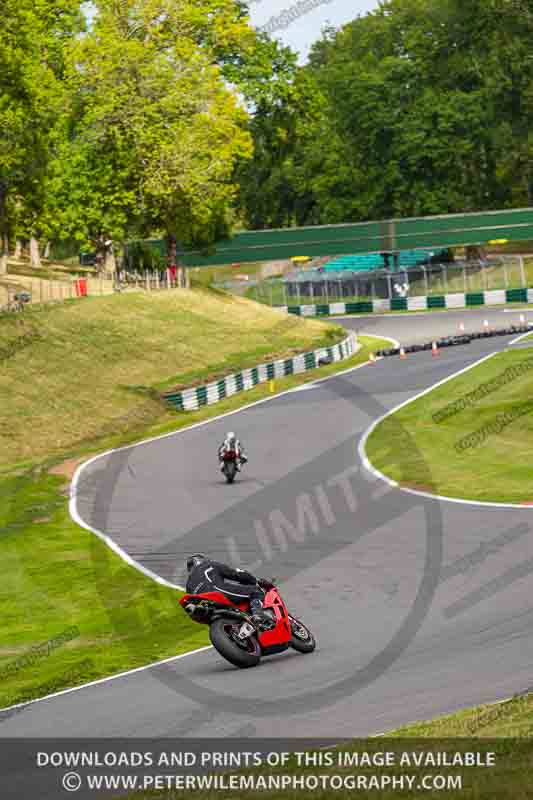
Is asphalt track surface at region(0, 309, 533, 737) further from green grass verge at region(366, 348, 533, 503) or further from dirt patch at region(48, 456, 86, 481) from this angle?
green grass verge at region(366, 348, 533, 503)

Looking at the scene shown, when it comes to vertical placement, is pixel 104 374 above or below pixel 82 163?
below

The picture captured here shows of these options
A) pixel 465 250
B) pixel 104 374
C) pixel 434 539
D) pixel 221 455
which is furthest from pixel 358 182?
pixel 434 539

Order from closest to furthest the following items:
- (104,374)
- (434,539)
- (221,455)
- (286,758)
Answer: (286,758), (434,539), (221,455), (104,374)

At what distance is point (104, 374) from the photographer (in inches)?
2028

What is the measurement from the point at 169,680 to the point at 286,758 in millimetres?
4073

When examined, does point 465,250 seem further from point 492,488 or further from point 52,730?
point 52,730

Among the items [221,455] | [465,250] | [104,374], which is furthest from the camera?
[465,250]

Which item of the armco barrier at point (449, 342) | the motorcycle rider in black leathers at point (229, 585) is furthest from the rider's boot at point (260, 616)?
the armco barrier at point (449, 342)

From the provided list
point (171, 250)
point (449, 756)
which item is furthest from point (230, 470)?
point (171, 250)

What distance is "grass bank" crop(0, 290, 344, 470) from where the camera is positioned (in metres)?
43.5

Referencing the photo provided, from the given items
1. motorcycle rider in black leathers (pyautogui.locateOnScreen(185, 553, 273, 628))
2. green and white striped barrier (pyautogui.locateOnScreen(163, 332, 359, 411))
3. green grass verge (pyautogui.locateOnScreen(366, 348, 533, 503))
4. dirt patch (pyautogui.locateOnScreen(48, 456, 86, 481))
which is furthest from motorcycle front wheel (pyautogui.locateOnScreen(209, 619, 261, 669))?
green and white striped barrier (pyautogui.locateOnScreen(163, 332, 359, 411))

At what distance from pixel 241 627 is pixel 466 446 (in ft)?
66.6

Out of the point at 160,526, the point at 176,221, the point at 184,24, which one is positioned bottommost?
the point at 160,526

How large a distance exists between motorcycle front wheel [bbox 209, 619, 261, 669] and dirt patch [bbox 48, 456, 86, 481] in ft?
65.4
